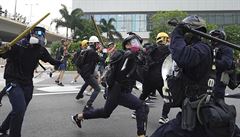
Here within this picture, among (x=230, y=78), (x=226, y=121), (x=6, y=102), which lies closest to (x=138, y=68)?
(x=230, y=78)

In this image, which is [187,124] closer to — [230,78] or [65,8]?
[230,78]

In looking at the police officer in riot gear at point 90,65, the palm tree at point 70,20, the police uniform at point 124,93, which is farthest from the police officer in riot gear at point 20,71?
the palm tree at point 70,20

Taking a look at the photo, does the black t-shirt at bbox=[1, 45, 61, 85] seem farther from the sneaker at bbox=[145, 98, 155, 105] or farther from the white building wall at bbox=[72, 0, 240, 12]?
the white building wall at bbox=[72, 0, 240, 12]

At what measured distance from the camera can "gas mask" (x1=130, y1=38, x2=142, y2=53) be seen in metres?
A: 6.13

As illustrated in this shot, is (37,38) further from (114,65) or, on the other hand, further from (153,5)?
(153,5)

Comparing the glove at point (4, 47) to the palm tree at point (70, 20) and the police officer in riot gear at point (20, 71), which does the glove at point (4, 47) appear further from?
the palm tree at point (70, 20)

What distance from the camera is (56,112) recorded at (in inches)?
353

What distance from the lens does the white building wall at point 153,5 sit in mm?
88812

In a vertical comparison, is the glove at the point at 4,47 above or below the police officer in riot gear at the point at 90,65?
above

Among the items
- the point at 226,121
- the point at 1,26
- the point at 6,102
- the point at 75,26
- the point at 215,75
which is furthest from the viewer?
the point at 75,26

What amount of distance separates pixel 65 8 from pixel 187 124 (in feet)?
182

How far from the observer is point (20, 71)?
18.2ft

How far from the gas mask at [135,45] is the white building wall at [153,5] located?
83966 mm

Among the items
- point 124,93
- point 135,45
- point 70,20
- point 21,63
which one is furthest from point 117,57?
point 70,20
